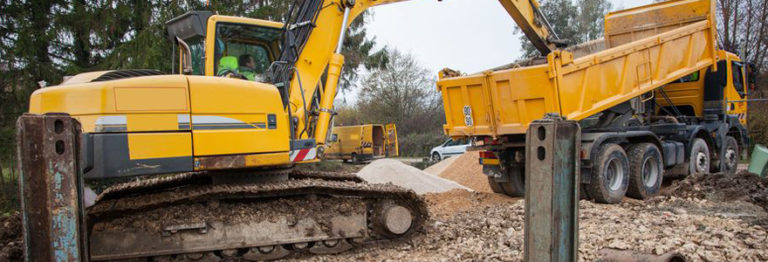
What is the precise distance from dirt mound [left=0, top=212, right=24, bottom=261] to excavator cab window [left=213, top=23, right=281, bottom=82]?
2.42 meters

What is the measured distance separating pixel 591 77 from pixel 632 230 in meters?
3.05

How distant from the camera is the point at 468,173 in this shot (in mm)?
12297

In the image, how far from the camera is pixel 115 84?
432 centimetres

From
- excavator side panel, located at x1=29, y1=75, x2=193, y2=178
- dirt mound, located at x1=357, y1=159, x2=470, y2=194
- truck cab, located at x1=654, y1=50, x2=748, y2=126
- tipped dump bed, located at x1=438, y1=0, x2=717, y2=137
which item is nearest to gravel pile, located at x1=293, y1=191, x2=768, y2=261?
tipped dump bed, located at x1=438, y1=0, x2=717, y2=137

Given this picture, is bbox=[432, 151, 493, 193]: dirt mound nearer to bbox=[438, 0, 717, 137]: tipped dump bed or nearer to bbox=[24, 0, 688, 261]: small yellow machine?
bbox=[438, 0, 717, 137]: tipped dump bed

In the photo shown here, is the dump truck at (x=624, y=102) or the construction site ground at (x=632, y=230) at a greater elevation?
the dump truck at (x=624, y=102)

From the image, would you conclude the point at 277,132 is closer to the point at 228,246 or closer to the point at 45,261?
the point at 228,246

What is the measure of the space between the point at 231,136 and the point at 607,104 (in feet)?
18.7

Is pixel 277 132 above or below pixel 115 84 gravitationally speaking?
below

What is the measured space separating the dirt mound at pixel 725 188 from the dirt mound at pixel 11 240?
8234 mm

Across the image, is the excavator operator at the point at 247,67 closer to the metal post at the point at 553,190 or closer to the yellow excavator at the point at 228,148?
the yellow excavator at the point at 228,148

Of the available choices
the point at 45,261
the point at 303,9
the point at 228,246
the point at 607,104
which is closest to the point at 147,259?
the point at 228,246

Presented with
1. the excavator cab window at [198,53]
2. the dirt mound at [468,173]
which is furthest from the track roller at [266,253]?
the dirt mound at [468,173]

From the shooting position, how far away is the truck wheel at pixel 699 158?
9773 millimetres
